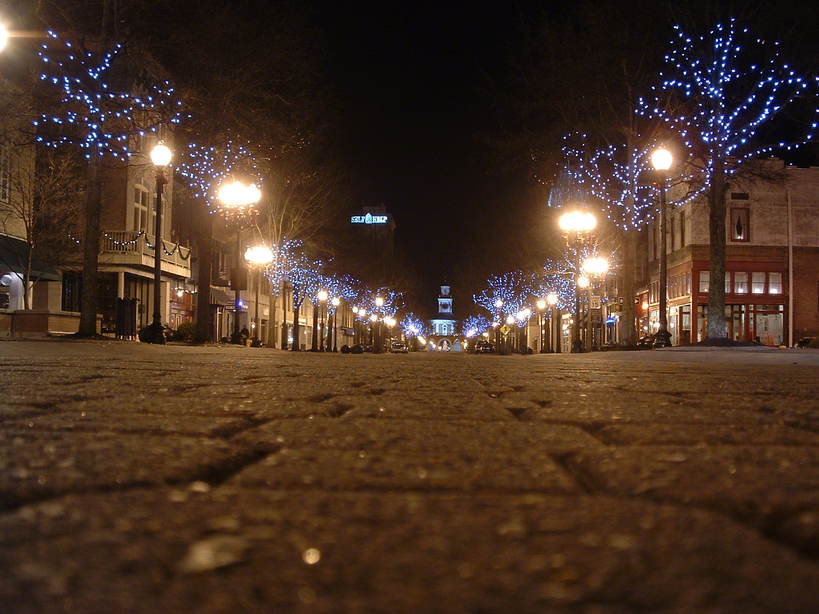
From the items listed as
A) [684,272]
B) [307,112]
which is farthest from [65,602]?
[684,272]

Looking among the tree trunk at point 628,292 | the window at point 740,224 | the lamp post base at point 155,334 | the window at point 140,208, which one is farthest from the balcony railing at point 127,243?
the window at point 740,224

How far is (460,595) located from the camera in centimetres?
95

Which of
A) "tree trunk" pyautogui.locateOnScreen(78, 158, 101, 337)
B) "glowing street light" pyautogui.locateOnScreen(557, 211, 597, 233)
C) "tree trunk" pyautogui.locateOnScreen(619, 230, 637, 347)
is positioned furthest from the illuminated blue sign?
"tree trunk" pyautogui.locateOnScreen(78, 158, 101, 337)

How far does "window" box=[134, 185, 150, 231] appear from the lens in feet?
113

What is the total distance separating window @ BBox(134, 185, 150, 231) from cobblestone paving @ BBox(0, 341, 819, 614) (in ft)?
110

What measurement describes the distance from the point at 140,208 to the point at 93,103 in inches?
588

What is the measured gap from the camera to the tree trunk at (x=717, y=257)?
75.2 feet

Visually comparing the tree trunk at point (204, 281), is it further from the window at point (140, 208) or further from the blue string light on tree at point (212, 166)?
the window at point (140, 208)

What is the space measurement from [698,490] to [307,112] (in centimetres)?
2607

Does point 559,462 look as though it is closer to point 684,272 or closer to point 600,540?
point 600,540

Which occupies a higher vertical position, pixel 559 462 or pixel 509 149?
pixel 509 149

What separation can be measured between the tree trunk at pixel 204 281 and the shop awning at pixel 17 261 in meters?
6.15

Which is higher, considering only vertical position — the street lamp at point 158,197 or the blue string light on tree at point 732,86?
the blue string light on tree at point 732,86

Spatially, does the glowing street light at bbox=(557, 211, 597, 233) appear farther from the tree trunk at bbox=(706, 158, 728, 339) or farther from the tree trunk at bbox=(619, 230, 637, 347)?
the tree trunk at bbox=(706, 158, 728, 339)
